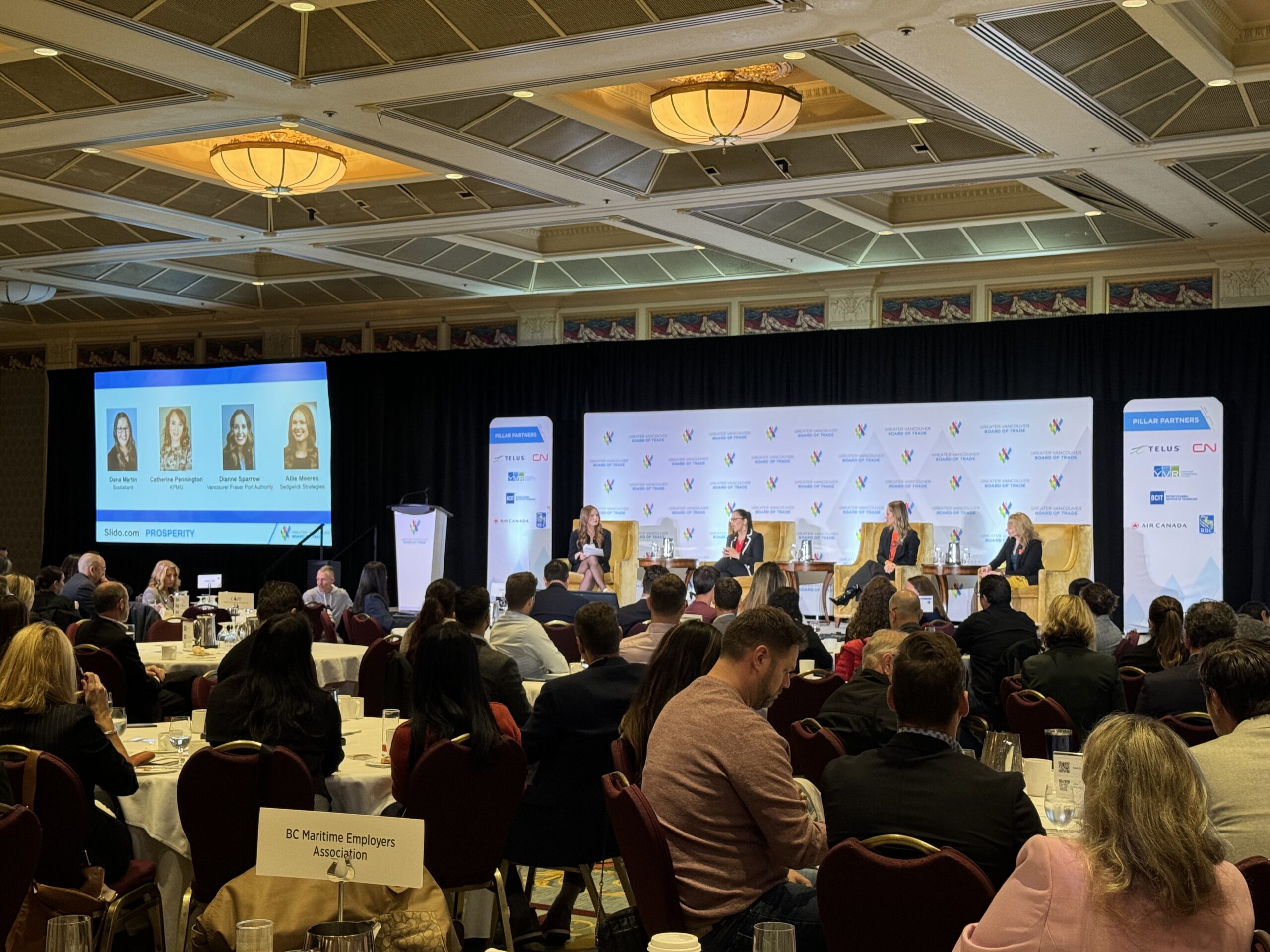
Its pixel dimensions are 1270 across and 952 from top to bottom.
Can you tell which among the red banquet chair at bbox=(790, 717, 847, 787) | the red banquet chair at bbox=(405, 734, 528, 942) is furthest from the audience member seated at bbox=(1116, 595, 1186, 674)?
the red banquet chair at bbox=(405, 734, 528, 942)

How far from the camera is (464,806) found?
443 cm

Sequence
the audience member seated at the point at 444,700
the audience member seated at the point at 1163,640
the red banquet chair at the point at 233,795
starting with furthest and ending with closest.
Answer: the audience member seated at the point at 1163,640, the audience member seated at the point at 444,700, the red banquet chair at the point at 233,795

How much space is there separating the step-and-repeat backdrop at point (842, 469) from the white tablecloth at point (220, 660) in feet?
21.4

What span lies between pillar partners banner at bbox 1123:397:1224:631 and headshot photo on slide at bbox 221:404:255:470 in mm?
10504

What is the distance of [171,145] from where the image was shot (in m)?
11.2

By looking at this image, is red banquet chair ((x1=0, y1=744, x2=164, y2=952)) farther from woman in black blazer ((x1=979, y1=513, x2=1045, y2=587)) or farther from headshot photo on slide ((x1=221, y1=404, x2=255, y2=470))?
headshot photo on slide ((x1=221, y1=404, x2=255, y2=470))

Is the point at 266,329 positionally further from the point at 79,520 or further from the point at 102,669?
the point at 102,669

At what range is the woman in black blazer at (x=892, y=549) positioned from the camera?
13.1 meters

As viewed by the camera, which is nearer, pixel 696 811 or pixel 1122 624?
pixel 696 811

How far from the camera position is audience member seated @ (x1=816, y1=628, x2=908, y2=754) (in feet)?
15.9

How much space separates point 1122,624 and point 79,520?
1383 centimetres

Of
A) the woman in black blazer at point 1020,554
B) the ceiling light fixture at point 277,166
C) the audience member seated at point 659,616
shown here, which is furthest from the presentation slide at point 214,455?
the audience member seated at point 659,616

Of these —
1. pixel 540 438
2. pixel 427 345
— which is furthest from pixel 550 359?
pixel 427 345

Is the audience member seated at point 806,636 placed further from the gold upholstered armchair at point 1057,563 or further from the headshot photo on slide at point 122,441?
the headshot photo on slide at point 122,441
